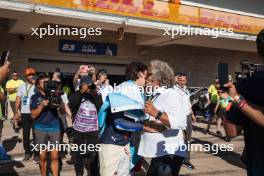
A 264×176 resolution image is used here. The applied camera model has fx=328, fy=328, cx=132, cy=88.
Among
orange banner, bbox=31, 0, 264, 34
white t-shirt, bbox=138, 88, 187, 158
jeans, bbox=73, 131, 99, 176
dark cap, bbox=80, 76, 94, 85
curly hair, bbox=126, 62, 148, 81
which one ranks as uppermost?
orange banner, bbox=31, 0, 264, 34

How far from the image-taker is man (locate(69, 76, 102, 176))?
17.8 feet

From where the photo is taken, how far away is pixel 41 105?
16.5 feet

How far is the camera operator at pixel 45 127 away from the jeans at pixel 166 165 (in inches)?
85.0

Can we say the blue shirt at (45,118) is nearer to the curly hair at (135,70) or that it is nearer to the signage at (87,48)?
the curly hair at (135,70)

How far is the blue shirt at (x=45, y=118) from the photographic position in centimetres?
518

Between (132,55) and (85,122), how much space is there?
10.5m

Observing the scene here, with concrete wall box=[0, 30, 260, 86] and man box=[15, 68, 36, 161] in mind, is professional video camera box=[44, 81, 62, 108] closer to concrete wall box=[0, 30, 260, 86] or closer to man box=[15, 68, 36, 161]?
man box=[15, 68, 36, 161]

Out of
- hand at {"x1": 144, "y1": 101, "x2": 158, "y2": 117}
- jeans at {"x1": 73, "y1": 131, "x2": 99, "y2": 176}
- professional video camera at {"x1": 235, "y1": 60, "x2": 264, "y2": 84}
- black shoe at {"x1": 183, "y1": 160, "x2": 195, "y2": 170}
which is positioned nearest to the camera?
professional video camera at {"x1": 235, "y1": 60, "x2": 264, "y2": 84}

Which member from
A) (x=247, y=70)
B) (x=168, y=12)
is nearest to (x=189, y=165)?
(x=247, y=70)

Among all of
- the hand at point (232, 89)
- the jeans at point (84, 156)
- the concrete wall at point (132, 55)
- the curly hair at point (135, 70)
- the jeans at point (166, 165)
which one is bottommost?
the jeans at point (84, 156)

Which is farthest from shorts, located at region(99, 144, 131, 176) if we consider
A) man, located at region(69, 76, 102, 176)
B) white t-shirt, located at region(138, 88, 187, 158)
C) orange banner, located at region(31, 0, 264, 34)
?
orange banner, located at region(31, 0, 264, 34)

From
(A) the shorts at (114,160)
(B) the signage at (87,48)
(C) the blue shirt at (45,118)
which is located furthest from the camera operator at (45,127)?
(B) the signage at (87,48)

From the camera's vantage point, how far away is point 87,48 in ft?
46.5

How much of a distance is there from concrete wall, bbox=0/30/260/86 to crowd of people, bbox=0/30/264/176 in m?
6.23
